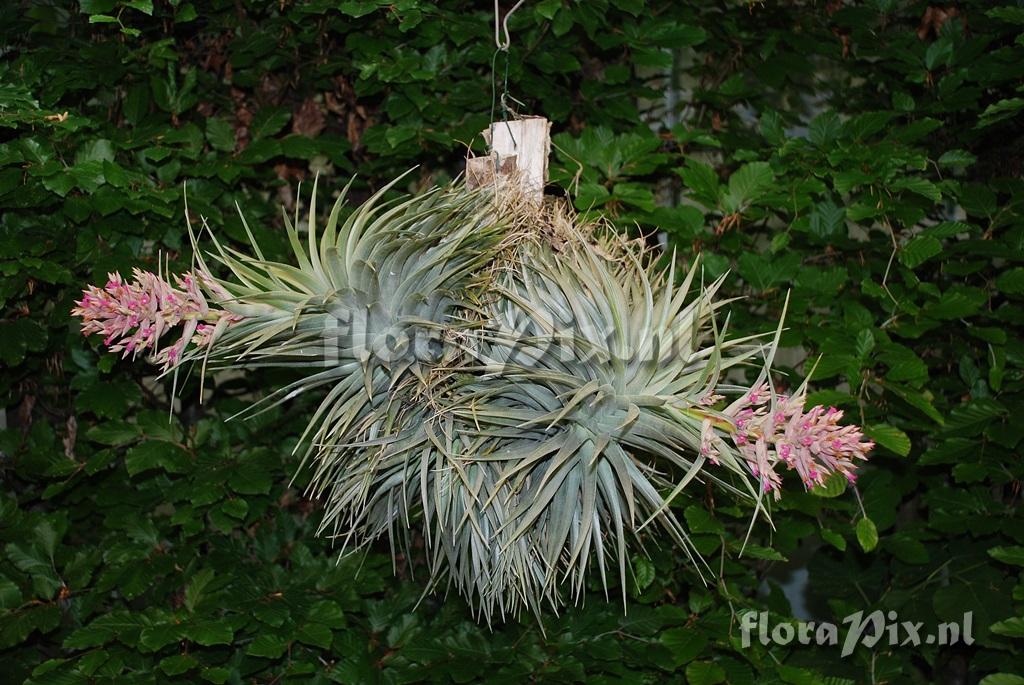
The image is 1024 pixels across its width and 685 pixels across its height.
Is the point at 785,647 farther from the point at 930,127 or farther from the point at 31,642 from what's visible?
the point at 31,642

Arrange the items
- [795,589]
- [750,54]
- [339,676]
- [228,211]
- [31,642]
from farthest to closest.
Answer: [795,589] → [750,54] → [228,211] → [31,642] → [339,676]

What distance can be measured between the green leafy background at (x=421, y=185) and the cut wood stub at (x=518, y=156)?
0.56 metres

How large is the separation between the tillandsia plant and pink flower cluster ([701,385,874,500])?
0.05ft

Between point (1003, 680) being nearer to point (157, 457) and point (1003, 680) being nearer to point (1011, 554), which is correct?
point (1011, 554)

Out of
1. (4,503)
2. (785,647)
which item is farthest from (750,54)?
(4,503)

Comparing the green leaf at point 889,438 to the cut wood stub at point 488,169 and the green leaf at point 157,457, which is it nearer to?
the cut wood stub at point 488,169

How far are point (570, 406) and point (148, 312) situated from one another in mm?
372

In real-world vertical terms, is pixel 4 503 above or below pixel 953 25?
below

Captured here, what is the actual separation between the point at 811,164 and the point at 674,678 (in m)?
0.98

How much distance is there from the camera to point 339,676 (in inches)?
60.3

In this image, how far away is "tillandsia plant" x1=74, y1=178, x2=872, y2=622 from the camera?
82cm

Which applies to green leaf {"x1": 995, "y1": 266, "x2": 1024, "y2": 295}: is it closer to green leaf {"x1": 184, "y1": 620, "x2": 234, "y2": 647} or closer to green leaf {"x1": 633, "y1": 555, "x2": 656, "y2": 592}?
green leaf {"x1": 633, "y1": 555, "x2": 656, "y2": 592}

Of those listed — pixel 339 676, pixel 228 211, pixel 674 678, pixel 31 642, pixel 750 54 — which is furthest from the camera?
pixel 750 54

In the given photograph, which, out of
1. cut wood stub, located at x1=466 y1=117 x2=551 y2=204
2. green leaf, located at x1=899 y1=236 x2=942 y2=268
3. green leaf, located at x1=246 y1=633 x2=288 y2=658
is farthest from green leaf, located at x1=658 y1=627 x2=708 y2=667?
cut wood stub, located at x1=466 y1=117 x2=551 y2=204
